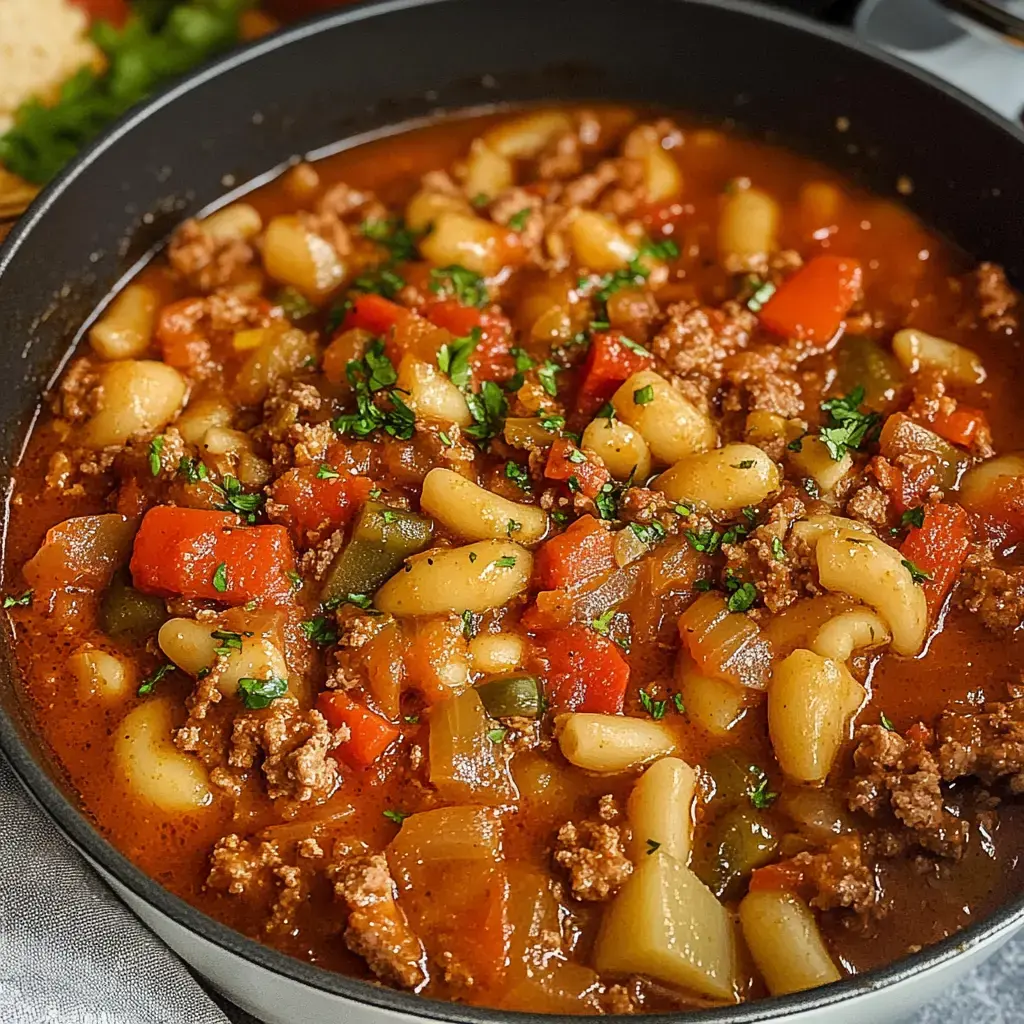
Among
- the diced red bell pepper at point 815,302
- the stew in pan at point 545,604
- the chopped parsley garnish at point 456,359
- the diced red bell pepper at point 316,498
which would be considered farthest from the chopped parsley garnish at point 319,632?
the diced red bell pepper at point 815,302

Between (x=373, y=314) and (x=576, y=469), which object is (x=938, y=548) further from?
(x=373, y=314)

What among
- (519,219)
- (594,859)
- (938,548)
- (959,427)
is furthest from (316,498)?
(959,427)

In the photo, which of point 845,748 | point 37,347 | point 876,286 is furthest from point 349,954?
point 876,286

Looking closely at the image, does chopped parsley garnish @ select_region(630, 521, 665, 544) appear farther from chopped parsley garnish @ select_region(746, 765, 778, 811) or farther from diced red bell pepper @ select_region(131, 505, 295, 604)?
diced red bell pepper @ select_region(131, 505, 295, 604)

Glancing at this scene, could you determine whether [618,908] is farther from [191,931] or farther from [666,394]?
[666,394]

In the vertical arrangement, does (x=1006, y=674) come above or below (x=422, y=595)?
above

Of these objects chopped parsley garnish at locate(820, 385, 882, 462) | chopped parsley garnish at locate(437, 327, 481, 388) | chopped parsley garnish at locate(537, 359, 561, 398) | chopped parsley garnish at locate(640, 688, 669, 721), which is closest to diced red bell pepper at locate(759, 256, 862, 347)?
chopped parsley garnish at locate(820, 385, 882, 462)

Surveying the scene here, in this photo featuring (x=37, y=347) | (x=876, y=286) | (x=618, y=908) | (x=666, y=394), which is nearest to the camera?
(x=618, y=908)
